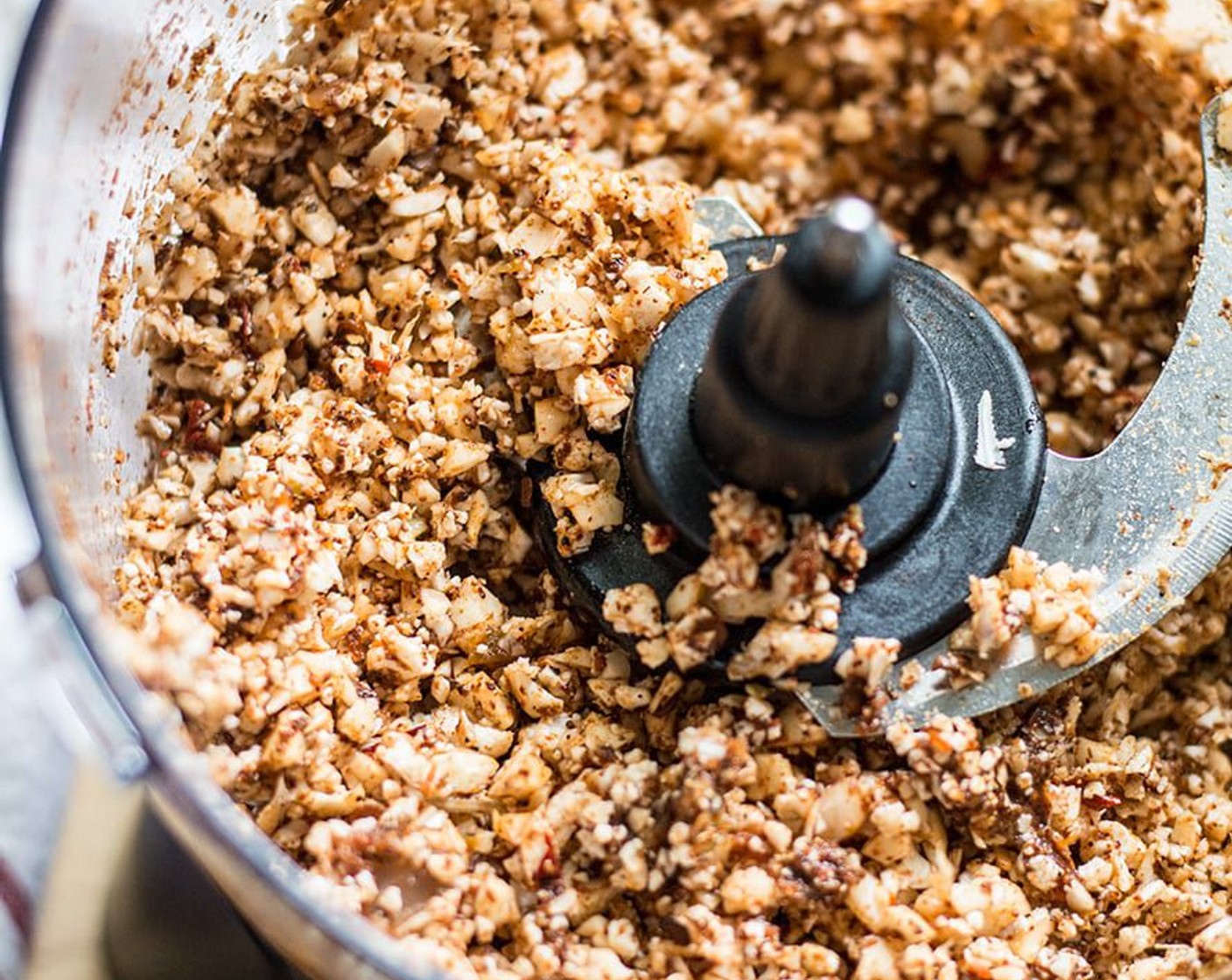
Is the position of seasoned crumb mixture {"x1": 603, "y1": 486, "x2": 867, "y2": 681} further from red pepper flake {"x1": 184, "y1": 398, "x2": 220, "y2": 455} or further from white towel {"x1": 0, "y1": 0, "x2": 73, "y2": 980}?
white towel {"x1": 0, "y1": 0, "x2": 73, "y2": 980}

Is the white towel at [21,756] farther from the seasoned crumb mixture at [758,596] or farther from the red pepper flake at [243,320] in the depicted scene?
the seasoned crumb mixture at [758,596]

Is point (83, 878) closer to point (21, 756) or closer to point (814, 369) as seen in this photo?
point (21, 756)

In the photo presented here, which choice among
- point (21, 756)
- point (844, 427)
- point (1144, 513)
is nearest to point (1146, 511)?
point (1144, 513)

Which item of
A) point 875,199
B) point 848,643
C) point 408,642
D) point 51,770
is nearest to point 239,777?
point 408,642

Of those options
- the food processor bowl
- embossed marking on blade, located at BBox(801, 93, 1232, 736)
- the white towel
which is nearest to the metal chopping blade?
embossed marking on blade, located at BBox(801, 93, 1232, 736)

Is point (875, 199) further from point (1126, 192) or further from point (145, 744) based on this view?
point (145, 744)
